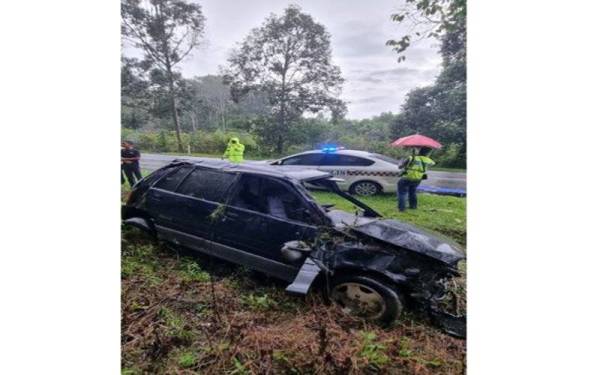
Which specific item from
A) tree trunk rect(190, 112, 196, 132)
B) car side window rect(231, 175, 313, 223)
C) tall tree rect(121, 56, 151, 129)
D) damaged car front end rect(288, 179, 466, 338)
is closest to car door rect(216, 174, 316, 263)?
car side window rect(231, 175, 313, 223)

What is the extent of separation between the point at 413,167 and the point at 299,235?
2.52 ft

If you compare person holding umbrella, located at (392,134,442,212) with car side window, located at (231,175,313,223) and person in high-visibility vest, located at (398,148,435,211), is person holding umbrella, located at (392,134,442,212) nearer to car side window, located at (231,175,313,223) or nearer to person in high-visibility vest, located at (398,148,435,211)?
person in high-visibility vest, located at (398,148,435,211)

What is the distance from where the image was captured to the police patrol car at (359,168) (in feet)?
6.79

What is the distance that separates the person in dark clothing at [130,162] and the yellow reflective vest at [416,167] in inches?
66.3

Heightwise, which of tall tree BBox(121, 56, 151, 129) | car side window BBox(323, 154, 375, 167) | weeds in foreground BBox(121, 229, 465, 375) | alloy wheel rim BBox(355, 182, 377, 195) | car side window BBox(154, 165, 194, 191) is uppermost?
tall tree BBox(121, 56, 151, 129)

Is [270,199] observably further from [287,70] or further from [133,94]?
[133,94]

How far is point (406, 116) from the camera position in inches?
79.4

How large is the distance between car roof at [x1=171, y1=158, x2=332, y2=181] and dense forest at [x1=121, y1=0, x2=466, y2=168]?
0.25ft

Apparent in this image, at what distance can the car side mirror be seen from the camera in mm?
1992

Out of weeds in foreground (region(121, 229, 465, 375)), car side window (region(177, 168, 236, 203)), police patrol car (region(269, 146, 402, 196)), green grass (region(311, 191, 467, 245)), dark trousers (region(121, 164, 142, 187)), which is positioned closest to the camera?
weeds in foreground (region(121, 229, 465, 375))

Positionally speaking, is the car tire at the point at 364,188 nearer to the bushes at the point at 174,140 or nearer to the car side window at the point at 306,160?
the car side window at the point at 306,160

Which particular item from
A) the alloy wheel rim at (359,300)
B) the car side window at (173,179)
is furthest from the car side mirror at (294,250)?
the car side window at (173,179)

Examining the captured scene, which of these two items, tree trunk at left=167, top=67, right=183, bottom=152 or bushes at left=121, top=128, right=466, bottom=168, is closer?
bushes at left=121, top=128, right=466, bottom=168
